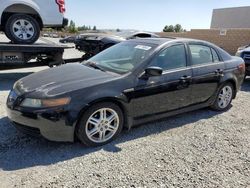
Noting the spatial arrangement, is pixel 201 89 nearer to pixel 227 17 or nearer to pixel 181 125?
pixel 181 125

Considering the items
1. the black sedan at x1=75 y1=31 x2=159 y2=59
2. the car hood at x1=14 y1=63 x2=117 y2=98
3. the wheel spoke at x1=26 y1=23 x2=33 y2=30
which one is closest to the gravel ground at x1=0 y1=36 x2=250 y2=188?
the car hood at x1=14 y1=63 x2=117 y2=98

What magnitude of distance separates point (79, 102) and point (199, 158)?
170 cm

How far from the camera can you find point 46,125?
3264 mm

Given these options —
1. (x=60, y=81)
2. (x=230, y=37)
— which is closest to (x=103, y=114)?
(x=60, y=81)

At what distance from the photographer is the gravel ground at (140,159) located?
2.89 m

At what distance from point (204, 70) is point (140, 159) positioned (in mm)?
2179

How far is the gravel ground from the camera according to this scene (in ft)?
9.49

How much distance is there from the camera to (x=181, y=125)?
176 inches

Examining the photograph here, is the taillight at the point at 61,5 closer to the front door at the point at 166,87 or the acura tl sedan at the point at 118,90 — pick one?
the acura tl sedan at the point at 118,90

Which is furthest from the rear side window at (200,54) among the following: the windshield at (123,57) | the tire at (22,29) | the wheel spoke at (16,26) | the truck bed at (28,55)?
the wheel spoke at (16,26)

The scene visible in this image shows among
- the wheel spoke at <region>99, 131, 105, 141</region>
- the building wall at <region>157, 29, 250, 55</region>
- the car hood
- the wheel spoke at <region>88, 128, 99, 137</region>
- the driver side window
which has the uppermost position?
the building wall at <region>157, 29, 250, 55</region>

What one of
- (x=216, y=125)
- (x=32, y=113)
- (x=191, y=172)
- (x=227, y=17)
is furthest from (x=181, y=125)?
(x=227, y=17)

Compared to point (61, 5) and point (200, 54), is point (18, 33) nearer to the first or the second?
point (61, 5)

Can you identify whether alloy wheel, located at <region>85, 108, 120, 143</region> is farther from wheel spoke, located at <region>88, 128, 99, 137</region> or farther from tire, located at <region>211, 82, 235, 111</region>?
tire, located at <region>211, 82, 235, 111</region>
